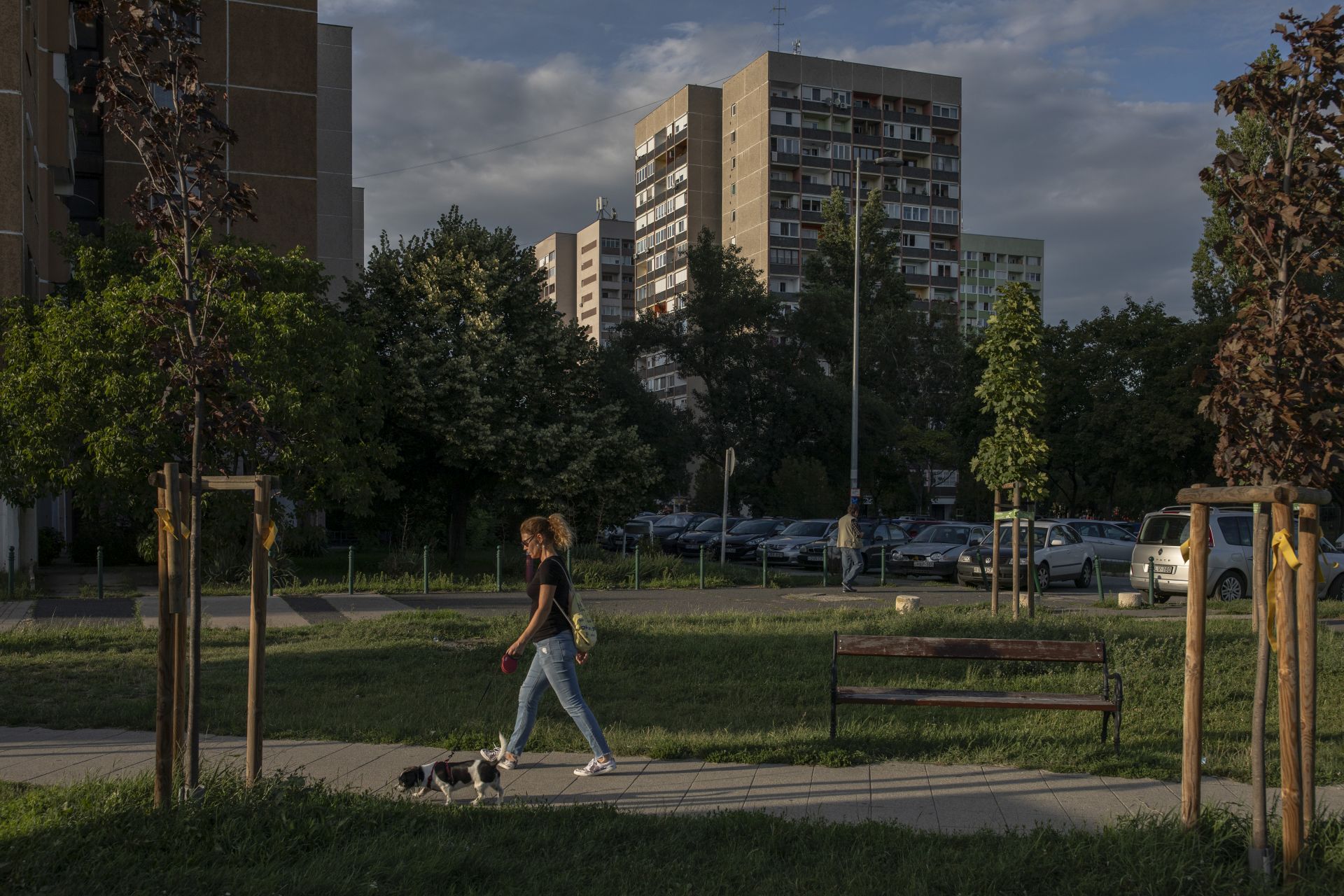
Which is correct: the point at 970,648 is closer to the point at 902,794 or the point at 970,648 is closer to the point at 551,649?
the point at 902,794

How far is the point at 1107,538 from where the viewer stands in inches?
1224

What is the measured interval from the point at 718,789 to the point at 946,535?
24.4 meters

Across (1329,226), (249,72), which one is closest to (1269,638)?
(1329,226)

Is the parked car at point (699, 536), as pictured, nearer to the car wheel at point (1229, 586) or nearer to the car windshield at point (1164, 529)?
the car windshield at point (1164, 529)

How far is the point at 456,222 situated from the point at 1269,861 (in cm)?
2592

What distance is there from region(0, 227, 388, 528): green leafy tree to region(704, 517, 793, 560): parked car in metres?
14.8

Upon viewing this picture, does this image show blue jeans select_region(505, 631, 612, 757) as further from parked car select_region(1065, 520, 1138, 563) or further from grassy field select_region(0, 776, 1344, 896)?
parked car select_region(1065, 520, 1138, 563)

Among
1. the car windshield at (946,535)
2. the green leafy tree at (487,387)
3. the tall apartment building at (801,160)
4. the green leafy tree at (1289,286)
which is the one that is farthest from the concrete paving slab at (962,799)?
the tall apartment building at (801,160)

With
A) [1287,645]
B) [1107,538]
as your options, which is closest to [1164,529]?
[1107,538]

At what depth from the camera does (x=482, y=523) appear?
41.2 metres

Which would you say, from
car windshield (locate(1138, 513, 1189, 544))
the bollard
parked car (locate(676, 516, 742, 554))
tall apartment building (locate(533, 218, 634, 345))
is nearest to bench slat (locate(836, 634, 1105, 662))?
the bollard

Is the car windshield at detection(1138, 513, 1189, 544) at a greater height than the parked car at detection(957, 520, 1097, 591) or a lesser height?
greater

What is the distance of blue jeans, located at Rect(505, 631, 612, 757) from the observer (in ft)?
24.6

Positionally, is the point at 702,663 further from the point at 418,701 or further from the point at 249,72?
the point at 249,72
